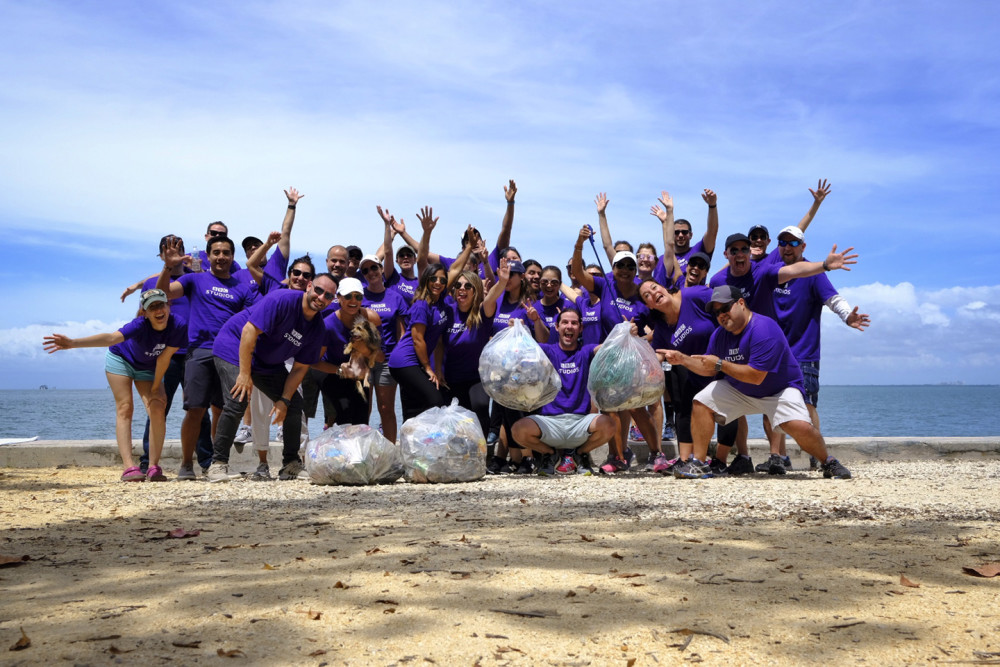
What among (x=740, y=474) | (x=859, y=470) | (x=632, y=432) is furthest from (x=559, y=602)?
(x=632, y=432)

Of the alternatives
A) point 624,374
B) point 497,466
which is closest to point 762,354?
point 624,374

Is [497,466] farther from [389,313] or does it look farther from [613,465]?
[389,313]

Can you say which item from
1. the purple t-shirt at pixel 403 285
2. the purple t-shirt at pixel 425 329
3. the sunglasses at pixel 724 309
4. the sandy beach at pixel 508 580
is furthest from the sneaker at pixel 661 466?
the purple t-shirt at pixel 403 285

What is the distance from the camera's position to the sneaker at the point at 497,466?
7688mm

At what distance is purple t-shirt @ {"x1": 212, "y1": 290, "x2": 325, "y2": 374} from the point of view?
6.92m

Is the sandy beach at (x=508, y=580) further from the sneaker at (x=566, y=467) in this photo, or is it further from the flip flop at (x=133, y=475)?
the sneaker at (x=566, y=467)

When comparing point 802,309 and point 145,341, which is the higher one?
point 802,309

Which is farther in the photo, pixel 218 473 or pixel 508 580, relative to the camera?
pixel 218 473

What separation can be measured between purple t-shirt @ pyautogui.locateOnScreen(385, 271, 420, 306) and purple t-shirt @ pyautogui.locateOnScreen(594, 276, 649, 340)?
1872 millimetres

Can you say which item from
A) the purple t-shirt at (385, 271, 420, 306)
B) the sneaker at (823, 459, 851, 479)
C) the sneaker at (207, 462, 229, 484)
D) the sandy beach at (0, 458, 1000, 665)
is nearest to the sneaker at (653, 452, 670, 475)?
the sneaker at (823, 459, 851, 479)

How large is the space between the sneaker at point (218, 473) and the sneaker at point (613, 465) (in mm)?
3289

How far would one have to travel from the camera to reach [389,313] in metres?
8.07

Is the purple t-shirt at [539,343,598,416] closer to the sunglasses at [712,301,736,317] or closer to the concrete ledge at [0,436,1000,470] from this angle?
the sunglasses at [712,301,736,317]

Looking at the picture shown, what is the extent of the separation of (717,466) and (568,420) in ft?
4.55
